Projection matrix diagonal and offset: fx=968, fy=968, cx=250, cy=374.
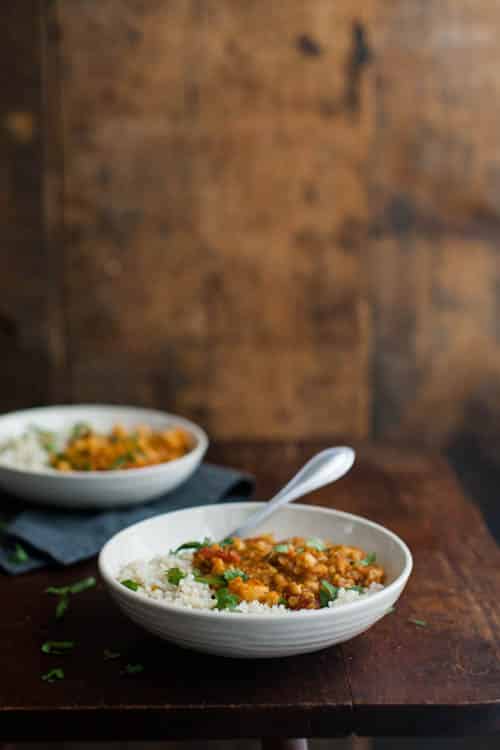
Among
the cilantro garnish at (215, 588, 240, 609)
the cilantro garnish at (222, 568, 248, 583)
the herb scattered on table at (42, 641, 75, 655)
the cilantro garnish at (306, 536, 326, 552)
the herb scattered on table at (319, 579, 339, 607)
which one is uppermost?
the cilantro garnish at (215, 588, 240, 609)

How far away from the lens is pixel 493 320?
354 centimetres

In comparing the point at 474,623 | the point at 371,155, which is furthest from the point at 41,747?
the point at 371,155

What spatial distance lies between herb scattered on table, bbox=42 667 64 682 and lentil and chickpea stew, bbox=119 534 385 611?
0.14 m

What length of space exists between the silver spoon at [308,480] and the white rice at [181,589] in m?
0.18

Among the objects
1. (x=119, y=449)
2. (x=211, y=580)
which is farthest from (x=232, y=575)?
(x=119, y=449)

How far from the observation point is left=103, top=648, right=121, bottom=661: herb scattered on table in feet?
4.43

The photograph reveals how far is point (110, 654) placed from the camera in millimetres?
1362

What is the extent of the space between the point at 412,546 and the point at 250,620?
71 cm

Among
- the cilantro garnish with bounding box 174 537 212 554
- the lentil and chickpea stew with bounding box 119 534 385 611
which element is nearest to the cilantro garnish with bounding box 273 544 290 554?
the lentil and chickpea stew with bounding box 119 534 385 611

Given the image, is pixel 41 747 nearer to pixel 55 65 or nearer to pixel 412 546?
pixel 412 546

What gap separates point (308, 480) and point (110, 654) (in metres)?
0.49

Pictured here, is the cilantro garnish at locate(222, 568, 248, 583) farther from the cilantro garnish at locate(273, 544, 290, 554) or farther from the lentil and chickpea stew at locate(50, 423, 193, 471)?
the lentil and chickpea stew at locate(50, 423, 193, 471)

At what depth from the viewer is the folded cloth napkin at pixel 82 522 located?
1.72 metres

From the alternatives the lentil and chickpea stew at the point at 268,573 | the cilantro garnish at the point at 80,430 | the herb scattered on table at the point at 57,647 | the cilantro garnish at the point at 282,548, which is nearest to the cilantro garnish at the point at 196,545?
the lentil and chickpea stew at the point at 268,573
